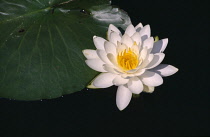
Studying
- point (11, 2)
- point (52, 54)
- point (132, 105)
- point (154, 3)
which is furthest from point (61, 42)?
point (154, 3)

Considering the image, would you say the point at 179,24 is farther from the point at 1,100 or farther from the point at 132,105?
the point at 1,100

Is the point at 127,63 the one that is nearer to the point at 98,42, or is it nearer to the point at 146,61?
the point at 146,61

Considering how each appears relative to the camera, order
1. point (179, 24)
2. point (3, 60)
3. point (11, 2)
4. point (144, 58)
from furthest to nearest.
Result: point (179, 24)
point (11, 2)
point (3, 60)
point (144, 58)

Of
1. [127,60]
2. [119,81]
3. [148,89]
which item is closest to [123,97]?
[119,81]

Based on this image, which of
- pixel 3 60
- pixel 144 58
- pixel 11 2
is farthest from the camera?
pixel 11 2

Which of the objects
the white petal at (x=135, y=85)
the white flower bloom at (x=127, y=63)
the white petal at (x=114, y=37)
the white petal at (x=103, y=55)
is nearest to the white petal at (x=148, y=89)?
the white flower bloom at (x=127, y=63)

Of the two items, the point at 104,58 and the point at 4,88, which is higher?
the point at 104,58

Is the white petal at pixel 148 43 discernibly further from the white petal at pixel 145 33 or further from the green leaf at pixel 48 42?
the green leaf at pixel 48 42
